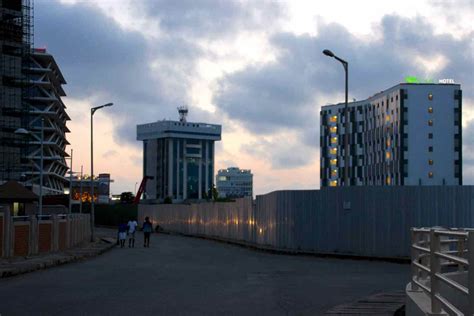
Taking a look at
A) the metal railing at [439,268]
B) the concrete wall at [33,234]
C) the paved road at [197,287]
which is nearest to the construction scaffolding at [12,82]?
the concrete wall at [33,234]

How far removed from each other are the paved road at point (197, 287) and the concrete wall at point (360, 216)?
265 cm

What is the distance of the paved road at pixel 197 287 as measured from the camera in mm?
12992

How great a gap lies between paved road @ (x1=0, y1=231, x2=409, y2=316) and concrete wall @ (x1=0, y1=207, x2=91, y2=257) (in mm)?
2784

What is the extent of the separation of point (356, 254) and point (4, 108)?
234 feet

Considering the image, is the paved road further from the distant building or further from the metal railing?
the distant building

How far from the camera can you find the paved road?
12992 millimetres

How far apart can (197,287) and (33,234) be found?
1548 cm

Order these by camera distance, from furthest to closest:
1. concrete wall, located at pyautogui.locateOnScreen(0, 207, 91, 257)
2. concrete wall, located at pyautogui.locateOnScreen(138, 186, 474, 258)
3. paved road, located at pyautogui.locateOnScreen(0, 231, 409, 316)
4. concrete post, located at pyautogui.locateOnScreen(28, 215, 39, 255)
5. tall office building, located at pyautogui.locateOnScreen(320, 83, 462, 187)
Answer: tall office building, located at pyautogui.locateOnScreen(320, 83, 462, 187)
concrete post, located at pyautogui.locateOnScreen(28, 215, 39, 255)
concrete wall, located at pyautogui.locateOnScreen(138, 186, 474, 258)
concrete wall, located at pyautogui.locateOnScreen(0, 207, 91, 257)
paved road, located at pyautogui.locateOnScreen(0, 231, 409, 316)

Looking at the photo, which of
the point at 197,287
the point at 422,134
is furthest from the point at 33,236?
the point at 422,134

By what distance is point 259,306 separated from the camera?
43.6 ft

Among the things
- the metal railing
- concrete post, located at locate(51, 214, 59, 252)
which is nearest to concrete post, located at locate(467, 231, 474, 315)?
the metal railing

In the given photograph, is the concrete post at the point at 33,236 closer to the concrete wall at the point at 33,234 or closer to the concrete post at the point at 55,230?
the concrete wall at the point at 33,234

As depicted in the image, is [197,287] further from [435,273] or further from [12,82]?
[12,82]

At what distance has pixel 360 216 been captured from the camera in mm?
30109
